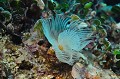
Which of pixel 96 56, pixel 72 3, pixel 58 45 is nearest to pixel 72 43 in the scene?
pixel 58 45

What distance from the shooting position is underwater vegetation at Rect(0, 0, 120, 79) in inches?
107

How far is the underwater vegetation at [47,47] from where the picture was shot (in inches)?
107

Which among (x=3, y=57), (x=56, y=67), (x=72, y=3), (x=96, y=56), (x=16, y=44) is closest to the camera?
(x=3, y=57)

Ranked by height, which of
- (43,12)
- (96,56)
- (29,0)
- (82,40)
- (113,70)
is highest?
(29,0)

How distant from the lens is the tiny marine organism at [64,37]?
2.72 meters

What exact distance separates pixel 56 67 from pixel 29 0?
1.16 meters

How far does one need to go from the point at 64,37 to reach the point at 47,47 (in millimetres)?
451

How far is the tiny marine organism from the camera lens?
107 inches

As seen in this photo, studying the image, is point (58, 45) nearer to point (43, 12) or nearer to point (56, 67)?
point (56, 67)

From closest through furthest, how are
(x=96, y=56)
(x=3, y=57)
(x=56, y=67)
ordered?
→ (x=3, y=57) < (x=56, y=67) < (x=96, y=56)

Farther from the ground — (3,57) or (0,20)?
(0,20)

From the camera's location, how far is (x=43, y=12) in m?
3.45

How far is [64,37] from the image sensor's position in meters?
2.71

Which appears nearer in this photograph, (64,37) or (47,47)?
(64,37)
